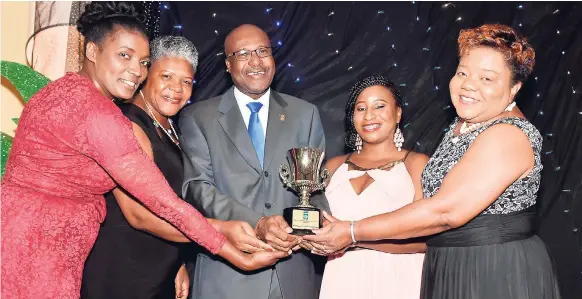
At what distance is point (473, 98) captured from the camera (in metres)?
2.61

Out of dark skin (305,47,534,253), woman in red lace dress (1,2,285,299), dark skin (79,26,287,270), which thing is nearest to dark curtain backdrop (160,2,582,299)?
dark skin (305,47,534,253)

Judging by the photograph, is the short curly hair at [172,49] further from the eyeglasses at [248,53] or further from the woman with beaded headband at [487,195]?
the woman with beaded headband at [487,195]

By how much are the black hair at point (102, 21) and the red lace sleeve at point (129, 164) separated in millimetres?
410

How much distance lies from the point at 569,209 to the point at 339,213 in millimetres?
2138

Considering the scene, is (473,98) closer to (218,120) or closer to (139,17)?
(218,120)

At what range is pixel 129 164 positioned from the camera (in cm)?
235

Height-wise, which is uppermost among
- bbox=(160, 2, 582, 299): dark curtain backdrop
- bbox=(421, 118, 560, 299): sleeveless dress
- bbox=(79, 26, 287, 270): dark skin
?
bbox=(160, 2, 582, 299): dark curtain backdrop

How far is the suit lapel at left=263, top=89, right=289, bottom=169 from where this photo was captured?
3078 mm

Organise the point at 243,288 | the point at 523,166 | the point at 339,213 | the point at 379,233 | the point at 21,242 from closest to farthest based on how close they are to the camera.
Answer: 1. the point at 21,242
2. the point at 523,166
3. the point at 379,233
4. the point at 243,288
5. the point at 339,213

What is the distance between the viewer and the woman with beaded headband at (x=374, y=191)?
3135 millimetres

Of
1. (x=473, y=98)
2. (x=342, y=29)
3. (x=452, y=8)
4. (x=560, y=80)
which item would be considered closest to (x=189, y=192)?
(x=473, y=98)

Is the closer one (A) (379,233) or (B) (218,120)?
(A) (379,233)

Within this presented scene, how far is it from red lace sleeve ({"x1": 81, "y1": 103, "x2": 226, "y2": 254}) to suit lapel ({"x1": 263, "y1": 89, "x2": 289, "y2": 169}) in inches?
24.1

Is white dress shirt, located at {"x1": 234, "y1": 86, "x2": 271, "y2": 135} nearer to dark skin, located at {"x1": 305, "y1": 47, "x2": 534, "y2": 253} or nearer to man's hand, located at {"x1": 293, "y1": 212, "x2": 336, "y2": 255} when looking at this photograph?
man's hand, located at {"x1": 293, "y1": 212, "x2": 336, "y2": 255}
